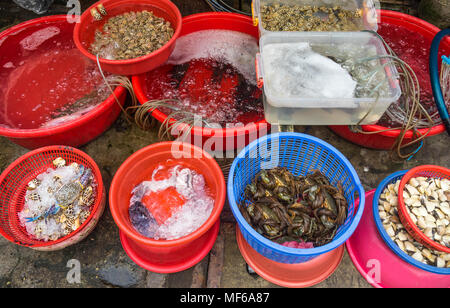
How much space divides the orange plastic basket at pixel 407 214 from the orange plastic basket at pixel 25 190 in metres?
1.69

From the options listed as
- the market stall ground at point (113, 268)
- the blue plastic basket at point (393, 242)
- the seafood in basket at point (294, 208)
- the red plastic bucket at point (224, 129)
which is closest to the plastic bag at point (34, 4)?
the red plastic bucket at point (224, 129)

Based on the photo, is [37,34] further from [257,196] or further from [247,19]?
[257,196]

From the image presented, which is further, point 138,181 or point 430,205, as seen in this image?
point 138,181

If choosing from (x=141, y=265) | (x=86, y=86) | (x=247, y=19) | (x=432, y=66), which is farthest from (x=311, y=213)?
(x=86, y=86)

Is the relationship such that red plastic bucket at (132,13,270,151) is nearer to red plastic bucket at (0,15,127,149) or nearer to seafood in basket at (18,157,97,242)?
red plastic bucket at (0,15,127,149)

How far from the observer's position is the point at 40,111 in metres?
2.36

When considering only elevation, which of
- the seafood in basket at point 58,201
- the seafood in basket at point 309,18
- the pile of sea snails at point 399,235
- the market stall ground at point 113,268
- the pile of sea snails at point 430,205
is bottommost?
the market stall ground at point 113,268

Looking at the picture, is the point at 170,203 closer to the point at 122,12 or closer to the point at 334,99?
the point at 334,99

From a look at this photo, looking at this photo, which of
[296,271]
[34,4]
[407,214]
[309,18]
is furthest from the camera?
[34,4]

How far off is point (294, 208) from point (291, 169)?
0.41 metres

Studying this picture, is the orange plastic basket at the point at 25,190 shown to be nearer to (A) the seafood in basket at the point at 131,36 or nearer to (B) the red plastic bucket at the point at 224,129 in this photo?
(B) the red plastic bucket at the point at 224,129

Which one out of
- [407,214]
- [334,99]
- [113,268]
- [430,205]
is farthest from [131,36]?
[430,205]

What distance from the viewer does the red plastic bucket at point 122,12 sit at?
1951 millimetres
